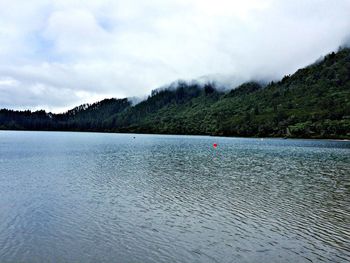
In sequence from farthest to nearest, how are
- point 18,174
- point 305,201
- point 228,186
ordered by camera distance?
point 18,174 < point 228,186 < point 305,201

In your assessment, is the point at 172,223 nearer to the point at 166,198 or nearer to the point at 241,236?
the point at 241,236

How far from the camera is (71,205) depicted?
35750 millimetres

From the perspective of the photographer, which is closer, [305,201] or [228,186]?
[305,201]

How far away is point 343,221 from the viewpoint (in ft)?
100

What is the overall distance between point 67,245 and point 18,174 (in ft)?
134

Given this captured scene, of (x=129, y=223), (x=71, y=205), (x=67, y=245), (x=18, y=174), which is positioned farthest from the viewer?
(x=18, y=174)

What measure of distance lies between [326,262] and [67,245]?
18273 mm

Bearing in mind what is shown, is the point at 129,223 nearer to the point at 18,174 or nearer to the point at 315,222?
the point at 315,222

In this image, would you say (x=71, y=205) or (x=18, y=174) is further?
(x=18, y=174)

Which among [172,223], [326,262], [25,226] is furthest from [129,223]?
[326,262]

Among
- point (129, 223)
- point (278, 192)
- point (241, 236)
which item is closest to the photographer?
point (241, 236)

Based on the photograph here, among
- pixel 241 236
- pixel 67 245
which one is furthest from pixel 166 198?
pixel 67 245

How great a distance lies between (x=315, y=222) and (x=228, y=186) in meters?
19.5

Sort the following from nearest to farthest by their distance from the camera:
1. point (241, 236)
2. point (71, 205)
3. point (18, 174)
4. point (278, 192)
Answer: point (241, 236), point (71, 205), point (278, 192), point (18, 174)
